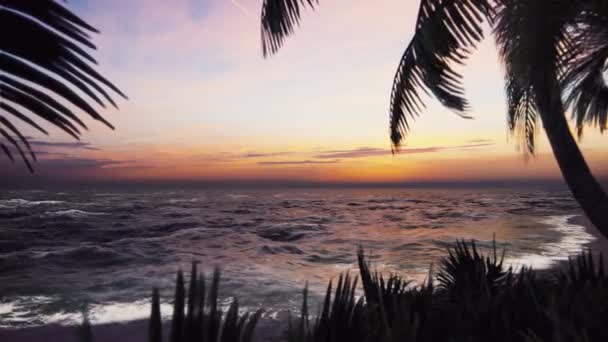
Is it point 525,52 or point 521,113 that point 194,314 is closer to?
point 525,52

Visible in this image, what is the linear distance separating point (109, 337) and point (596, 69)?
8220mm

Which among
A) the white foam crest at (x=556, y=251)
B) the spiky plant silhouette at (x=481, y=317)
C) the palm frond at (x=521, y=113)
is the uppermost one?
the palm frond at (x=521, y=113)

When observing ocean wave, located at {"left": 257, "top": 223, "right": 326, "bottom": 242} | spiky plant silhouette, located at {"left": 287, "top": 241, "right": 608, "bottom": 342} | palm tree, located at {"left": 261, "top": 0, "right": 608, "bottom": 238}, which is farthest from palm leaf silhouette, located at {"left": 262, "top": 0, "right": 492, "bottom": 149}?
ocean wave, located at {"left": 257, "top": 223, "right": 326, "bottom": 242}

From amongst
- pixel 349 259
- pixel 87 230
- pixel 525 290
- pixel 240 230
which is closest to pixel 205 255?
pixel 349 259

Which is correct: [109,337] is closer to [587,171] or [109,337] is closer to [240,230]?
[587,171]

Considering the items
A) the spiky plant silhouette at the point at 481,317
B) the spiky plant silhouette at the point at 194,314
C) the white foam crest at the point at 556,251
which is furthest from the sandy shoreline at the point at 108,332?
the white foam crest at the point at 556,251

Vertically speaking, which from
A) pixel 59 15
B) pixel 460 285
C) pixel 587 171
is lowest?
pixel 460 285

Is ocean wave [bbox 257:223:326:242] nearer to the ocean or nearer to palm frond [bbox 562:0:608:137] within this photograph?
the ocean

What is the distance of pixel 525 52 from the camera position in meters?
3.62

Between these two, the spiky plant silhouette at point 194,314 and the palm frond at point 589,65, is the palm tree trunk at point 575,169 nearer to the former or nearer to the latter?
the palm frond at point 589,65

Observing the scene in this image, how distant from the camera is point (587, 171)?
509 cm

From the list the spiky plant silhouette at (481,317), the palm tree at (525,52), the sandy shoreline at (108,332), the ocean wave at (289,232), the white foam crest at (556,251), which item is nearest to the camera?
the spiky plant silhouette at (481,317)

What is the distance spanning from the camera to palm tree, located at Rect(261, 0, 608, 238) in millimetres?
3707

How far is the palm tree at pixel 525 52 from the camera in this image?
3.71 metres
